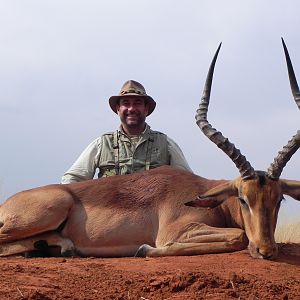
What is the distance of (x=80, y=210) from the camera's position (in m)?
8.30

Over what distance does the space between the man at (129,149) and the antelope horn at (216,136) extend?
227 centimetres

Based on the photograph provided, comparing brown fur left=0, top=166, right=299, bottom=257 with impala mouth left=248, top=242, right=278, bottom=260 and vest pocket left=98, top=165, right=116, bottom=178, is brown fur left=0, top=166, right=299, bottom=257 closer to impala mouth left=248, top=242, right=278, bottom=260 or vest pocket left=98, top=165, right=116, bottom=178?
impala mouth left=248, top=242, right=278, bottom=260

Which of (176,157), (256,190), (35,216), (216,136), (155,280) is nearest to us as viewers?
(155,280)

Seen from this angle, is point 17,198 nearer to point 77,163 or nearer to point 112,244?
point 112,244

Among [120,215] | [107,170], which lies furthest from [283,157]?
[107,170]

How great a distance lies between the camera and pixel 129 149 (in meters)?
10.4

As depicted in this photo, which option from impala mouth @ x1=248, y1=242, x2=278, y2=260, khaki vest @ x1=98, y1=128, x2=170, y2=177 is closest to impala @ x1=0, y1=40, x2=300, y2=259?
impala mouth @ x1=248, y1=242, x2=278, y2=260

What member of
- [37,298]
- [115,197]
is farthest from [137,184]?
[37,298]

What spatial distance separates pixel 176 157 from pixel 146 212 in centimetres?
252

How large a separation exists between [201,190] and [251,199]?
1179mm

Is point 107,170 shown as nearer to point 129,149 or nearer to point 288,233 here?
point 129,149

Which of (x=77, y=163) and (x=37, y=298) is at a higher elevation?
(x=77, y=163)

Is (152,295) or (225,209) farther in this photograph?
(225,209)

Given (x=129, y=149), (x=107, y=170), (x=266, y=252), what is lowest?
(x=266, y=252)
